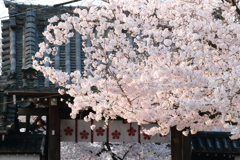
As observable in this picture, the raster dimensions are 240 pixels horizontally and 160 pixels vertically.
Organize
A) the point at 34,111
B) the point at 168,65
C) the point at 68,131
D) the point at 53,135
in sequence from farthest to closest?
1. the point at 68,131
2. the point at 34,111
3. the point at 53,135
4. the point at 168,65

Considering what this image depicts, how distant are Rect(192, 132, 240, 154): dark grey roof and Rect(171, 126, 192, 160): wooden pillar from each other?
0.73m

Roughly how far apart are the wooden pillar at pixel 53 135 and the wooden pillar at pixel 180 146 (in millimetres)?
2539

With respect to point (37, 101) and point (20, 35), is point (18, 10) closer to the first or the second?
point (20, 35)

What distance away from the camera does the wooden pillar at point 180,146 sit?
996cm

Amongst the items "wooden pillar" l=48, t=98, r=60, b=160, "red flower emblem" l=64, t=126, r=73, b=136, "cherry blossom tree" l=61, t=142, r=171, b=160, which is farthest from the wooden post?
"cherry blossom tree" l=61, t=142, r=171, b=160

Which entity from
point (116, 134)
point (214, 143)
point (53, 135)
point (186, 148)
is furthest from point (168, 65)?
point (116, 134)

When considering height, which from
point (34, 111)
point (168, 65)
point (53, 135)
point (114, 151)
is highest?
point (168, 65)

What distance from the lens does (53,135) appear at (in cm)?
973

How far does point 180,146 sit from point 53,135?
2781mm

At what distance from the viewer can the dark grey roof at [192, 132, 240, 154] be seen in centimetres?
1072

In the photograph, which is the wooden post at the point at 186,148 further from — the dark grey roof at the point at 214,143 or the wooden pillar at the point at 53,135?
the wooden pillar at the point at 53,135

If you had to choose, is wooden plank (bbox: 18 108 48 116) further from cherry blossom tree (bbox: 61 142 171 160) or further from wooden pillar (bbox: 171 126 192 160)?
cherry blossom tree (bbox: 61 142 171 160)

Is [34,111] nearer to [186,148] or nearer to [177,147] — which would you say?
[177,147]

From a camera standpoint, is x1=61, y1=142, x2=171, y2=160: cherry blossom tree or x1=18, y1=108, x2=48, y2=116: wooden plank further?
x1=61, y1=142, x2=171, y2=160: cherry blossom tree
